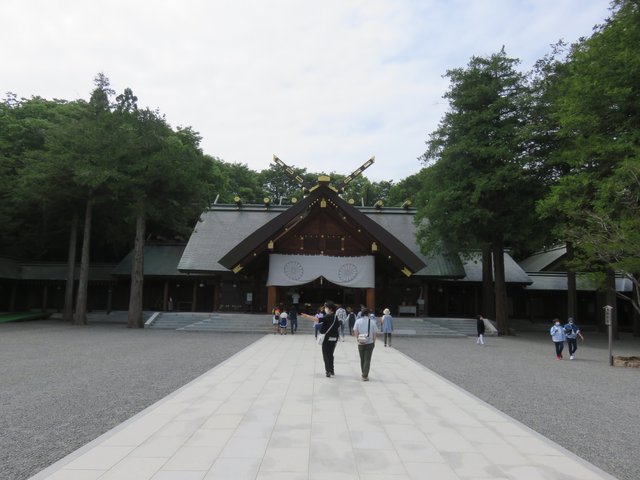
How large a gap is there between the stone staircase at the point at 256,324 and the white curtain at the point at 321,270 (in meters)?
2.26

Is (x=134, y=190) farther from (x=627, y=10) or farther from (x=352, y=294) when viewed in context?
(x=627, y=10)

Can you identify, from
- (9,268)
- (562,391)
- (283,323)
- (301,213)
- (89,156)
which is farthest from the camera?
(9,268)

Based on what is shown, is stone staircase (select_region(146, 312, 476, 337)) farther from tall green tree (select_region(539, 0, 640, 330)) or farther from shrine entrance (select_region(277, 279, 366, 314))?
tall green tree (select_region(539, 0, 640, 330))

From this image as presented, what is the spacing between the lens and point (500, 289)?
23.5 metres

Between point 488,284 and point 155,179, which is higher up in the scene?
point 155,179

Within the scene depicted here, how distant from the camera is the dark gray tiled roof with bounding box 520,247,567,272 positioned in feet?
109

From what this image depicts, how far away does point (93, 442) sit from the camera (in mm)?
5363

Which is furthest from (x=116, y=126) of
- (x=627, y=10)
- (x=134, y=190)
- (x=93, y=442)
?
Answer: (x=627, y=10)

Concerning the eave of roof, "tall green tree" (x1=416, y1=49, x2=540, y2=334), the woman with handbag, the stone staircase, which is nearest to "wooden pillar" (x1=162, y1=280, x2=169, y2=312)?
the stone staircase

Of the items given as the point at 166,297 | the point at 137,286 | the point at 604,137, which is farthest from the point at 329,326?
the point at 166,297

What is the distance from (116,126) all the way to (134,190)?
12.1 feet

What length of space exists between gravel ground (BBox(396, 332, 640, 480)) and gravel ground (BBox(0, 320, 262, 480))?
19.8ft

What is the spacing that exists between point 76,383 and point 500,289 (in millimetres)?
19966

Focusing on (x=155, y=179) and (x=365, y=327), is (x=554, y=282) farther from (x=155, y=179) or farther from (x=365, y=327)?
(x=365, y=327)
